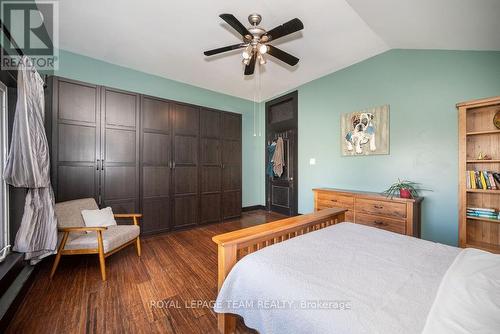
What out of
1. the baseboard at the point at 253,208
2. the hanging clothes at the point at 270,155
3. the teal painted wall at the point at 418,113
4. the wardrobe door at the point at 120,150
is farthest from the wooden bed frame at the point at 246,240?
the baseboard at the point at 253,208

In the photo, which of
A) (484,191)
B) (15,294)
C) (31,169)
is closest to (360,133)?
(484,191)

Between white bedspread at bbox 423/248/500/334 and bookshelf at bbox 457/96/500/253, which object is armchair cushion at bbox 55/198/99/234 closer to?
white bedspread at bbox 423/248/500/334

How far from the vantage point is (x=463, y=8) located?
5.43 feet

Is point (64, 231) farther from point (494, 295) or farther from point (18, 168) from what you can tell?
point (494, 295)

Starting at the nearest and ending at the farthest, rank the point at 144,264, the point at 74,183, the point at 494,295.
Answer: the point at 494,295 < the point at 144,264 < the point at 74,183

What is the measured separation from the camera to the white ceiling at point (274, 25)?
189 centimetres

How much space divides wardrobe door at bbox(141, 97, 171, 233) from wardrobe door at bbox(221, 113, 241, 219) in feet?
3.57

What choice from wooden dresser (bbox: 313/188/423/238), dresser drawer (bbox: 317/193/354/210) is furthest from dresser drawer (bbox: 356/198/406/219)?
dresser drawer (bbox: 317/193/354/210)

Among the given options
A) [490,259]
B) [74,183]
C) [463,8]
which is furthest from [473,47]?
[74,183]

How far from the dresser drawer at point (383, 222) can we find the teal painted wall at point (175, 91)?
2725mm

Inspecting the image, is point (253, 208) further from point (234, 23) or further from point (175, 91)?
point (234, 23)

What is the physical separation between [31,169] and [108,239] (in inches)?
37.5

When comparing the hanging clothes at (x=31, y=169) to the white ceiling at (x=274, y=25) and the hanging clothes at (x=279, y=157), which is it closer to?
the white ceiling at (x=274, y=25)

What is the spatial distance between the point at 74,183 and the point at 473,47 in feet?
16.8
